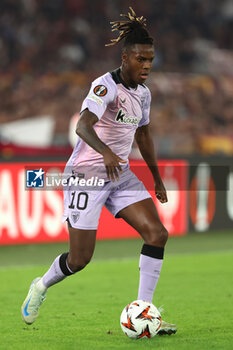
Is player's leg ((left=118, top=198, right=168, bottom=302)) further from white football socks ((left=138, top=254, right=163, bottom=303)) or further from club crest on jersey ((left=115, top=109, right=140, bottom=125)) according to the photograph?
club crest on jersey ((left=115, top=109, right=140, bottom=125))

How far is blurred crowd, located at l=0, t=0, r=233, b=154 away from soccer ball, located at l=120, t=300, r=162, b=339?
13.6 m

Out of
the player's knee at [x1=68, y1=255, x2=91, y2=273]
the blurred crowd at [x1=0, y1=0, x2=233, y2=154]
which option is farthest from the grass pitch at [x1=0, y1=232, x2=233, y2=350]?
the blurred crowd at [x1=0, y1=0, x2=233, y2=154]

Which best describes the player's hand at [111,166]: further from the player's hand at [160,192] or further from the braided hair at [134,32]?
the player's hand at [160,192]

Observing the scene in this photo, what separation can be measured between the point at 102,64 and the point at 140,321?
16106mm

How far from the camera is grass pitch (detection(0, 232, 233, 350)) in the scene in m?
4.88

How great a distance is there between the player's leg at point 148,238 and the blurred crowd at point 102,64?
13.4m

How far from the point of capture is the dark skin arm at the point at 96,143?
433 centimetres

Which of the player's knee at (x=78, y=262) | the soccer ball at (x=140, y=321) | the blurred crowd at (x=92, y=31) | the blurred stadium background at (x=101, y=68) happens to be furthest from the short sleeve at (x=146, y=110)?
the blurred crowd at (x=92, y=31)

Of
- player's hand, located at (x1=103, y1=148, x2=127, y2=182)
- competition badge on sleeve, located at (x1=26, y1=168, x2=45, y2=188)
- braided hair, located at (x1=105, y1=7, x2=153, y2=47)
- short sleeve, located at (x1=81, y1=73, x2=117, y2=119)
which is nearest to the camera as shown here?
player's hand, located at (x1=103, y1=148, x2=127, y2=182)

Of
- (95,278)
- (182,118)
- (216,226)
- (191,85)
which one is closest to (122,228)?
(216,226)

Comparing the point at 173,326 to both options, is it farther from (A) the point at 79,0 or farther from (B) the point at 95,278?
(A) the point at 79,0

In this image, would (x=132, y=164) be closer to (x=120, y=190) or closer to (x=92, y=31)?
(x=120, y=190)

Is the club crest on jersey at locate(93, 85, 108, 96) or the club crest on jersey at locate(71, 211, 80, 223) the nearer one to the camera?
the club crest on jersey at locate(93, 85, 108, 96)

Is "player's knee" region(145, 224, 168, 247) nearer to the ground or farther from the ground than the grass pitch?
farther from the ground
